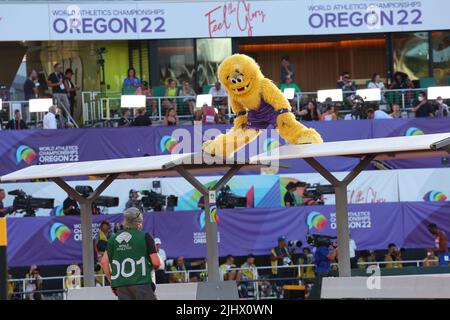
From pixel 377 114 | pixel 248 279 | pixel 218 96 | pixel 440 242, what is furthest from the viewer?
pixel 218 96

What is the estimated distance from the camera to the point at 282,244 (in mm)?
21766

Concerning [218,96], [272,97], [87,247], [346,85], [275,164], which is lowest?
[87,247]

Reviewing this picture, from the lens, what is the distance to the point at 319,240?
20.5 m

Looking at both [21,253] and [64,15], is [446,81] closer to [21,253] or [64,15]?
[64,15]

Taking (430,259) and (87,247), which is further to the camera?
(430,259)

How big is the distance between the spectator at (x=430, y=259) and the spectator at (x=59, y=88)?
9.07 metres

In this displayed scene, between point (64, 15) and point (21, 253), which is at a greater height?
point (64, 15)

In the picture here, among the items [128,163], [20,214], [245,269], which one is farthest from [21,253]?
[128,163]

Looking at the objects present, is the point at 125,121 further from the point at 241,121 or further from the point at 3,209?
the point at 241,121

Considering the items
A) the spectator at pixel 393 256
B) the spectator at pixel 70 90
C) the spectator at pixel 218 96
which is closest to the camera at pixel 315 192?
the spectator at pixel 393 256

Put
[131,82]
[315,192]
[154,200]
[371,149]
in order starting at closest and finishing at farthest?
[371,149]
[154,200]
[315,192]
[131,82]

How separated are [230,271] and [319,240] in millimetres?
1855

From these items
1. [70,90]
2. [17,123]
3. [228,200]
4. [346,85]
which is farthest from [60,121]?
[346,85]

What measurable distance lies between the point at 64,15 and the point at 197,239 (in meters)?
8.02
